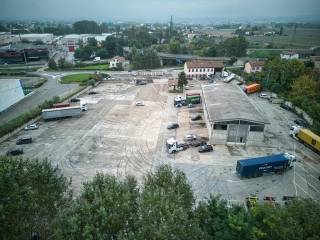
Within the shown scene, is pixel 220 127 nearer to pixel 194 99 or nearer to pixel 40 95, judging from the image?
pixel 194 99

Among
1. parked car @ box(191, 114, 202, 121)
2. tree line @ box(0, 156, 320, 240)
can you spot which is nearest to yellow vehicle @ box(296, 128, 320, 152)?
parked car @ box(191, 114, 202, 121)

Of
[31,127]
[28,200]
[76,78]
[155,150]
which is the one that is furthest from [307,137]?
[76,78]

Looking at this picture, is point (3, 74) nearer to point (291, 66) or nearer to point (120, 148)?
point (120, 148)

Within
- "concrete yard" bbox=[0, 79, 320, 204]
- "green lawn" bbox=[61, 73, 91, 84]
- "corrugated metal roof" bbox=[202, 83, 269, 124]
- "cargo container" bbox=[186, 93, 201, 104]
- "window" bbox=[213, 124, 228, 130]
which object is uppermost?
"corrugated metal roof" bbox=[202, 83, 269, 124]

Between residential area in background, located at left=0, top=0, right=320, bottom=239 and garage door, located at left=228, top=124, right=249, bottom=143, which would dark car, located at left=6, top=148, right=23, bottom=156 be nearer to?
residential area in background, located at left=0, top=0, right=320, bottom=239

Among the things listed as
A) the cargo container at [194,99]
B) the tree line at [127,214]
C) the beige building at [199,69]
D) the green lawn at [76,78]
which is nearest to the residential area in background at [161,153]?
the tree line at [127,214]

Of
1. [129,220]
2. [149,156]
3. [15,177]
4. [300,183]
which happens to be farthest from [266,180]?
[15,177]
